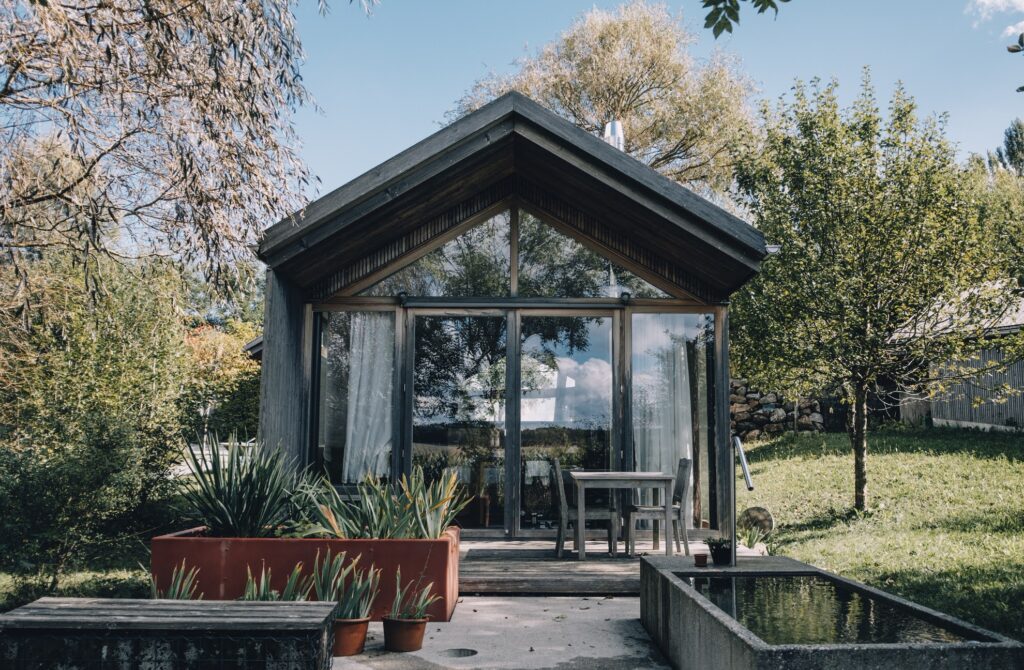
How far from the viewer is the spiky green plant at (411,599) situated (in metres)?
4.59

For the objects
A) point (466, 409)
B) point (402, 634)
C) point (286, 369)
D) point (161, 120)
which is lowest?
point (402, 634)

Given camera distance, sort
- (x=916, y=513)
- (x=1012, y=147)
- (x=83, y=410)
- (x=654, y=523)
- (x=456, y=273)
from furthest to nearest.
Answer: (x=1012, y=147)
(x=916, y=513)
(x=83, y=410)
(x=456, y=273)
(x=654, y=523)

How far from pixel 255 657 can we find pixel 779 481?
1138 cm

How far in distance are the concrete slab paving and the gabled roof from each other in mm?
3145

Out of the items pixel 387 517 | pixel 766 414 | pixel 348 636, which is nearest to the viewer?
pixel 348 636

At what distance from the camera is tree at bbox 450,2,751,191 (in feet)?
60.2

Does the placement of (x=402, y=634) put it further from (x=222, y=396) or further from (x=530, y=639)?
(x=222, y=396)

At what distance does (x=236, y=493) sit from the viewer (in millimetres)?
5352

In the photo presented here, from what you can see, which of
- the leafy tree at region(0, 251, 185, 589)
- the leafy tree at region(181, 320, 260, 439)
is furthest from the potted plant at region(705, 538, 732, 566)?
the leafy tree at region(181, 320, 260, 439)

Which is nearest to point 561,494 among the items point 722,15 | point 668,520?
point 668,520

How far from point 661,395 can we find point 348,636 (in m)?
4.46

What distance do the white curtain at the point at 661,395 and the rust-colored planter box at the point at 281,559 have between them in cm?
323

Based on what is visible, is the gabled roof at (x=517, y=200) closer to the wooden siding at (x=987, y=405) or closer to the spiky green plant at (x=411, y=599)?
the spiky green plant at (x=411, y=599)

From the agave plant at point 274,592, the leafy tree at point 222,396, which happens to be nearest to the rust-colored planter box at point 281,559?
the agave plant at point 274,592
